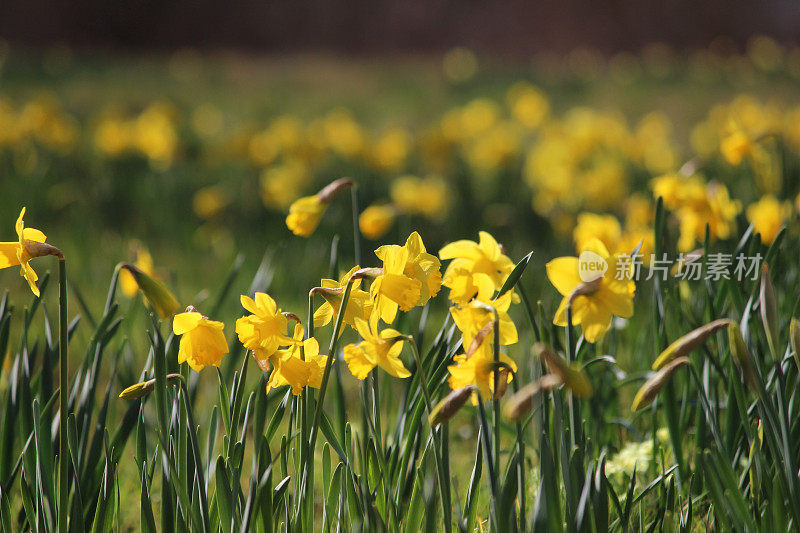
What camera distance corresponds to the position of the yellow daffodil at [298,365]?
1.04m

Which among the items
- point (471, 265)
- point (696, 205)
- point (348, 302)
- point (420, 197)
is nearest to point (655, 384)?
point (471, 265)

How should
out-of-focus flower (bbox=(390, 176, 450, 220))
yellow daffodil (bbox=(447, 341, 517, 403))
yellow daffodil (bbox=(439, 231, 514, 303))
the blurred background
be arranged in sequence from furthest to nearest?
the blurred background, out-of-focus flower (bbox=(390, 176, 450, 220)), yellow daffodil (bbox=(439, 231, 514, 303)), yellow daffodil (bbox=(447, 341, 517, 403))

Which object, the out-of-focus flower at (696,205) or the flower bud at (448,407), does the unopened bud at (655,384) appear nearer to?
the flower bud at (448,407)

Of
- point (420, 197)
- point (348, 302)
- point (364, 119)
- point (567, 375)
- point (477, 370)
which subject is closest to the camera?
point (567, 375)

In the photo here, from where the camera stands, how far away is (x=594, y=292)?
3.29 feet

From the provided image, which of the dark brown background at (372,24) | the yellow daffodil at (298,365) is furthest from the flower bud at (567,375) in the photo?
the dark brown background at (372,24)

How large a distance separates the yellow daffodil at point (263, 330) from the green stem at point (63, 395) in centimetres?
23

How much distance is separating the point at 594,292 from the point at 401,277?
0.26m

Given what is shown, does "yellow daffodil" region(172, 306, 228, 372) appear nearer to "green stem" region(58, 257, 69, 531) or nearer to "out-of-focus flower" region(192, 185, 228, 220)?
"green stem" region(58, 257, 69, 531)

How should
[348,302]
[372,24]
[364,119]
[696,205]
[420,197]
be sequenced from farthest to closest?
1. [372,24]
2. [364,119]
3. [420,197]
4. [696,205]
5. [348,302]

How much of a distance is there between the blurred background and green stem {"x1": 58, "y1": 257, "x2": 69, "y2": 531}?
0.59 m

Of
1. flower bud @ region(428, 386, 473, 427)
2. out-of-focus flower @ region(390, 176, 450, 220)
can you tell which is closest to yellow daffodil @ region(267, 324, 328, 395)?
flower bud @ region(428, 386, 473, 427)

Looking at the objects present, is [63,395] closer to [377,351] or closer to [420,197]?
[377,351]

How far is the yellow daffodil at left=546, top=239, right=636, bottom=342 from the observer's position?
1015 mm
